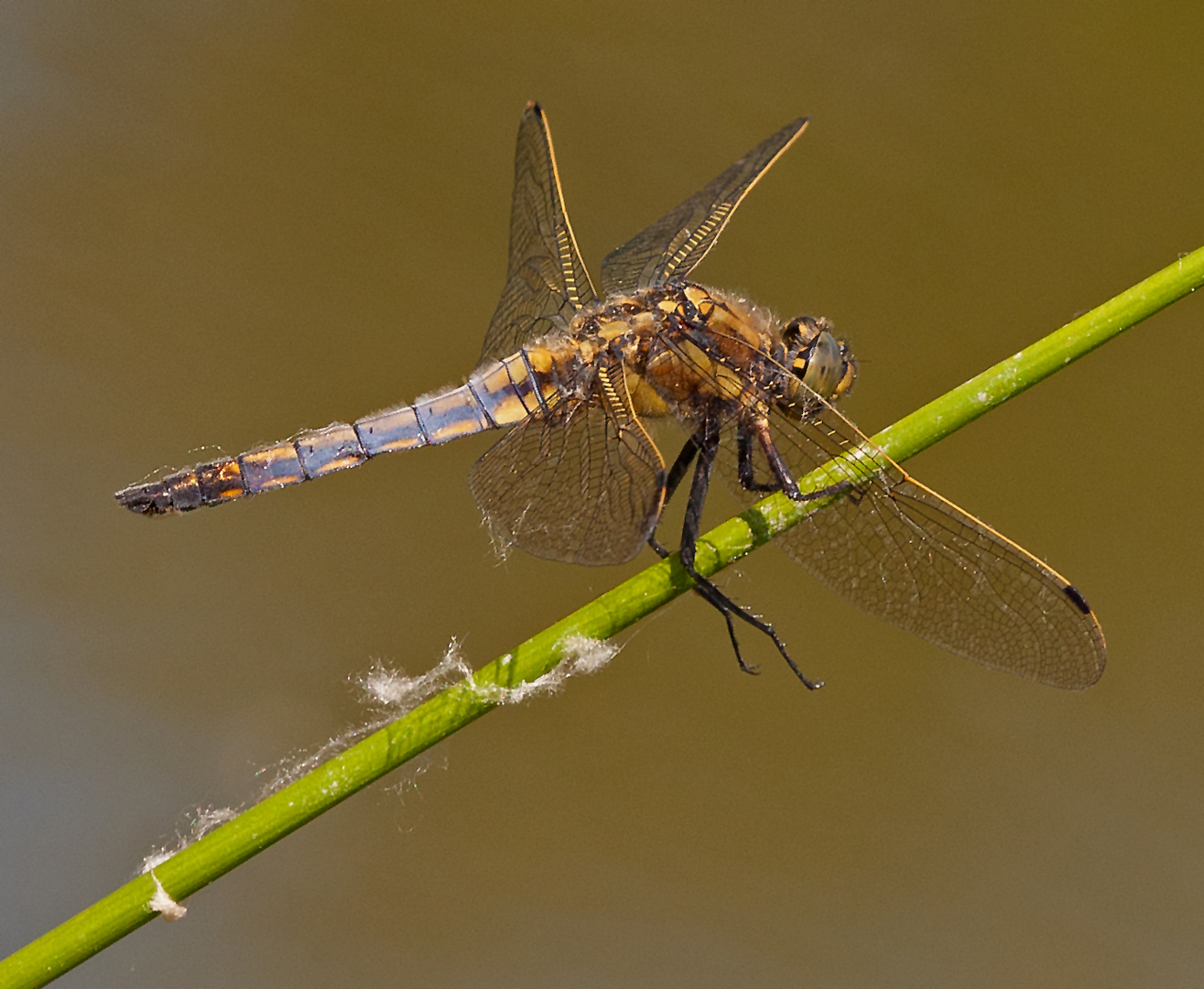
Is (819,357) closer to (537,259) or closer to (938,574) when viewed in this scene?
(938,574)

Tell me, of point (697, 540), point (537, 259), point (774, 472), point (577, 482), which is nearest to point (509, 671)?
point (697, 540)

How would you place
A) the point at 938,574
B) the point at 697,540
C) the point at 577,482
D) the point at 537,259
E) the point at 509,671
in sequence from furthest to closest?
the point at 537,259 → the point at 577,482 → the point at 938,574 → the point at 697,540 → the point at 509,671

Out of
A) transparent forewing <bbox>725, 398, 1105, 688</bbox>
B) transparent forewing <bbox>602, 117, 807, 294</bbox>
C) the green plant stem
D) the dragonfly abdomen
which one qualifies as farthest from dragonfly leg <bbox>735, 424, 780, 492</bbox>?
transparent forewing <bbox>602, 117, 807, 294</bbox>

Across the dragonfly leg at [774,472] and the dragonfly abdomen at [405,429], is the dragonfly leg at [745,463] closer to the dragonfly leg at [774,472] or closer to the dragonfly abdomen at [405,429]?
the dragonfly leg at [774,472]

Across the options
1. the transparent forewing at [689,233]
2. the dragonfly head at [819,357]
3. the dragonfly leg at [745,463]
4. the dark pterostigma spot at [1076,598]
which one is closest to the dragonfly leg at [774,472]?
the dragonfly leg at [745,463]

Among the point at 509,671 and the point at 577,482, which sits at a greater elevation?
the point at 577,482

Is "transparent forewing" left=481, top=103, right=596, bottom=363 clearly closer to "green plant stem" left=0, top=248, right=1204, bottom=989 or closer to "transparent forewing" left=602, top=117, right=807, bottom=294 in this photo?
"transparent forewing" left=602, top=117, right=807, bottom=294
